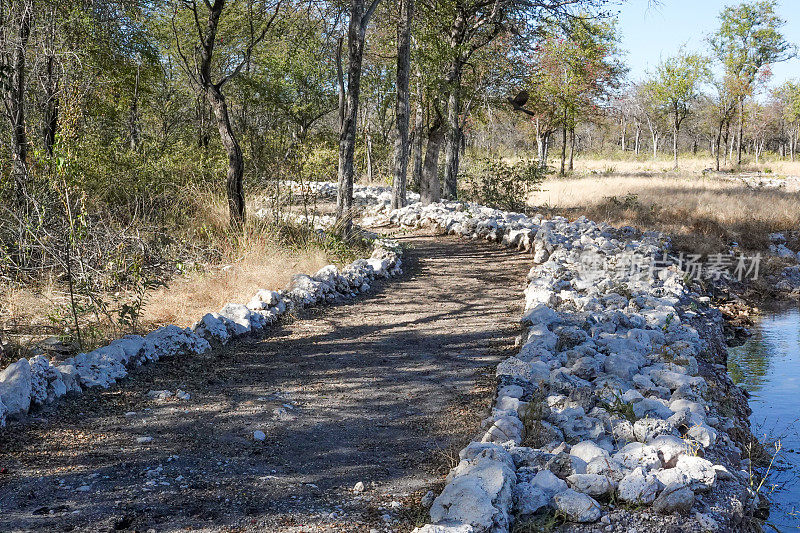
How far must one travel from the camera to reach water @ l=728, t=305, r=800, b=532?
4359 mm

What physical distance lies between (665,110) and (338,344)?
3718cm

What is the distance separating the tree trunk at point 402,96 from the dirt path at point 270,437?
7.40 m

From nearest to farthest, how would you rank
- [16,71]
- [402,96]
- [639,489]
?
[639,489]
[16,71]
[402,96]

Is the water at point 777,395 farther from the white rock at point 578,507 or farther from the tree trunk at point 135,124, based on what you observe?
the tree trunk at point 135,124

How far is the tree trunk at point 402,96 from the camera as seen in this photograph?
478 inches

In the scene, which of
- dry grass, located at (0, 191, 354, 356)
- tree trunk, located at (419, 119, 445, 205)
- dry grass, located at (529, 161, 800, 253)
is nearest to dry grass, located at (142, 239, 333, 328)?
dry grass, located at (0, 191, 354, 356)

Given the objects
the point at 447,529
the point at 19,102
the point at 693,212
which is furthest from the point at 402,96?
the point at 447,529

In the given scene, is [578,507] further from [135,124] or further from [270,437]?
[135,124]

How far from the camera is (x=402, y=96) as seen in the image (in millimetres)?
12383

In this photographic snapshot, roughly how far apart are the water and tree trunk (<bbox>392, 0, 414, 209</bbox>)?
7.56 meters

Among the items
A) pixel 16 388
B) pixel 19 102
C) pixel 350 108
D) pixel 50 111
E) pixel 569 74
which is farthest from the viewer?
pixel 569 74

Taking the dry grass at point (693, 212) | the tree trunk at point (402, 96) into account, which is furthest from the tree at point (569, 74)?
the tree trunk at point (402, 96)

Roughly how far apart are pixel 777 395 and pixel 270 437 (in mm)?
5663

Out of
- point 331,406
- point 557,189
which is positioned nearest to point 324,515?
point 331,406
